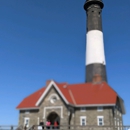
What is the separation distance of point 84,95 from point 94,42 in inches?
421

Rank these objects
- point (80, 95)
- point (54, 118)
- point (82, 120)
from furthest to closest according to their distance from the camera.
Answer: point (80, 95), point (54, 118), point (82, 120)

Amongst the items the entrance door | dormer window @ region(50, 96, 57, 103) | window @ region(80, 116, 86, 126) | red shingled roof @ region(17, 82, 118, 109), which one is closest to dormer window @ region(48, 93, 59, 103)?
dormer window @ region(50, 96, 57, 103)

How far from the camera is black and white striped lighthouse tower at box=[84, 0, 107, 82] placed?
116 ft

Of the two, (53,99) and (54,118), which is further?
(54,118)

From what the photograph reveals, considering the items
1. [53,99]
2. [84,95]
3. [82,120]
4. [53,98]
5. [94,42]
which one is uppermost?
[94,42]

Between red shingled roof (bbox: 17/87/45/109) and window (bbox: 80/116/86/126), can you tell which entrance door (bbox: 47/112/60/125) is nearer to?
red shingled roof (bbox: 17/87/45/109)

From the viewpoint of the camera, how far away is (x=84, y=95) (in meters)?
30.8

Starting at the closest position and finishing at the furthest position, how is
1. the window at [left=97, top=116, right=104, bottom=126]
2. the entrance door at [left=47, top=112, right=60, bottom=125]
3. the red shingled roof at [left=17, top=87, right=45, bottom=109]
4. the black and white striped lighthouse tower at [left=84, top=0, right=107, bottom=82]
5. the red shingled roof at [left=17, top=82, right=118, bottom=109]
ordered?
the window at [left=97, top=116, right=104, bottom=126] < the red shingled roof at [left=17, top=82, right=118, bottom=109] < the entrance door at [left=47, top=112, right=60, bottom=125] < the red shingled roof at [left=17, top=87, right=45, bottom=109] < the black and white striped lighthouse tower at [left=84, top=0, right=107, bottom=82]

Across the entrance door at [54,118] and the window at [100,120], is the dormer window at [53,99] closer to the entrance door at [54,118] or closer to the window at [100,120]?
the entrance door at [54,118]

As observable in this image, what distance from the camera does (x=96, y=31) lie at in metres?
37.4

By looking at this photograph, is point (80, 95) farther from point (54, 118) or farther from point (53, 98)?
point (54, 118)

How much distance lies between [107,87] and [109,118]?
5.21m

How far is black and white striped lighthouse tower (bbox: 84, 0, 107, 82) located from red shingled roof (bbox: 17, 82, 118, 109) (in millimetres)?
2999

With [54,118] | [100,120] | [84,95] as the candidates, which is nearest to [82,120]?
[100,120]
